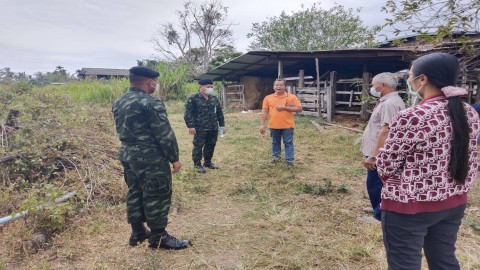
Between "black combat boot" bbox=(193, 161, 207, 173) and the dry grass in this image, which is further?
"black combat boot" bbox=(193, 161, 207, 173)

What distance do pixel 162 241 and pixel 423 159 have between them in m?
2.39

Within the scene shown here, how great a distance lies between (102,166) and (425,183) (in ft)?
14.5

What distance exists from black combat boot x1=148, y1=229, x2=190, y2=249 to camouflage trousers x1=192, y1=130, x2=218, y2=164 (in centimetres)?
282

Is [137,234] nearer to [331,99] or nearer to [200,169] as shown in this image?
[200,169]

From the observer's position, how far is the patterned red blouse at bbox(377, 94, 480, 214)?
5.04ft

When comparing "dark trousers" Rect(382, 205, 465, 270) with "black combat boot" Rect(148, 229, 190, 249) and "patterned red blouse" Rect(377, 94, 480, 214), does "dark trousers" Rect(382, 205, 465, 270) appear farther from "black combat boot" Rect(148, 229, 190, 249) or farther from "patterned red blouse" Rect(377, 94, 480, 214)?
"black combat boot" Rect(148, 229, 190, 249)

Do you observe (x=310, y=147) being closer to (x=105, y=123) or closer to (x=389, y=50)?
(x=389, y=50)

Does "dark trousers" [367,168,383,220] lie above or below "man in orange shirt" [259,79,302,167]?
below

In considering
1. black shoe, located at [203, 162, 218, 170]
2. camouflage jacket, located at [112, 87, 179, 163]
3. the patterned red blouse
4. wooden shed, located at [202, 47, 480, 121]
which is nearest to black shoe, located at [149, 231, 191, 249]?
camouflage jacket, located at [112, 87, 179, 163]

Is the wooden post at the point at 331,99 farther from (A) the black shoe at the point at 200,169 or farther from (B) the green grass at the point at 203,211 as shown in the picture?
(A) the black shoe at the point at 200,169

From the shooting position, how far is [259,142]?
28.7ft

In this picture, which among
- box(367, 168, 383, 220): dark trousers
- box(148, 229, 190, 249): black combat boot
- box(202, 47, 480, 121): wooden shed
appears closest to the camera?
box(148, 229, 190, 249): black combat boot

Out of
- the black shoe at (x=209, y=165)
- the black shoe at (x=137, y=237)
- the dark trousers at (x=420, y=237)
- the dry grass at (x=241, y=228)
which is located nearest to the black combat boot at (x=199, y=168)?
the dry grass at (x=241, y=228)

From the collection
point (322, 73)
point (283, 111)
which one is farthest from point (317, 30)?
point (283, 111)
